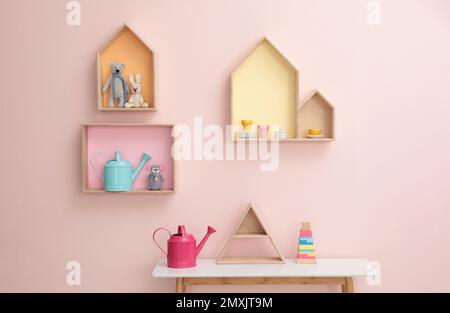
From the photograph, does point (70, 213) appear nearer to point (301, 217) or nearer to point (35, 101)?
point (35, 101)

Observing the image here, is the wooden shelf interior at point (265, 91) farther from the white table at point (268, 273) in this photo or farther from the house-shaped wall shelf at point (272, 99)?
the white table at point (268, 273)

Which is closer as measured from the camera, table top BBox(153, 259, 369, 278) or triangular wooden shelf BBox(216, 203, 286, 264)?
table top BBox(153, 259, 369, 278)

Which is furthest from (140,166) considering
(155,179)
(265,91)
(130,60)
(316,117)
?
(316,117)

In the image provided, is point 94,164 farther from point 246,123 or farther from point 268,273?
point 268,273

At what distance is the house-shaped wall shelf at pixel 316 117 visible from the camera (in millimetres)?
2408

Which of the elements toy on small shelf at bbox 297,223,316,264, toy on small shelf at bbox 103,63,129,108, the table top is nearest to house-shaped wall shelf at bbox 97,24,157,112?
toy on small shelf at bbox 103,63,129,108

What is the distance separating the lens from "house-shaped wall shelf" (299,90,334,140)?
241 cm

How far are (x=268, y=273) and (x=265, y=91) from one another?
760 mm

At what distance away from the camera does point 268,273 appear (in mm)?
2229

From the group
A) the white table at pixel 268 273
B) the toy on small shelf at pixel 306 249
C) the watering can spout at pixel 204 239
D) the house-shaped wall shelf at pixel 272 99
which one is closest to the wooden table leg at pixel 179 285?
the white table at pixel 268 273

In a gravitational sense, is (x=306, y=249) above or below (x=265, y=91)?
below

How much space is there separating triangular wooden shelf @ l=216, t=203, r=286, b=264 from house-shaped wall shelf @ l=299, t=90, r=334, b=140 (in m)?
0.40

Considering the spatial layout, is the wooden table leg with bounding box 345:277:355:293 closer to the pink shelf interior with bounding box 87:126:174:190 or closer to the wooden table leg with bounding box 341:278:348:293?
the wooden table leg with bounding box 341:278:348:293
